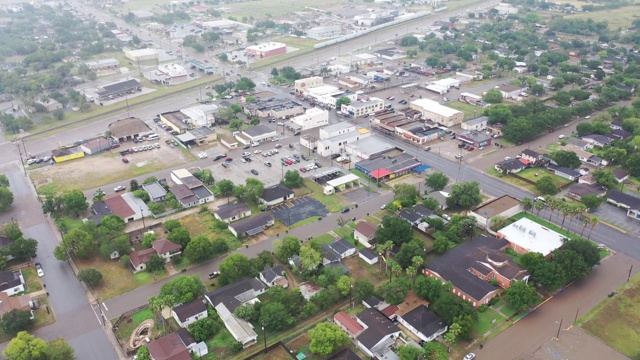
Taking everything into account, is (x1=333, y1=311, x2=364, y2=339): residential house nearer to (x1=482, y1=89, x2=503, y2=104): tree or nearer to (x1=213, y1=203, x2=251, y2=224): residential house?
(x1=213, y1=203, x2=251, y2=224): residential house

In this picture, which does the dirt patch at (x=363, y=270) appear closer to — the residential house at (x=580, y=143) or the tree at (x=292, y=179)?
the tree at (x=292, y=179)

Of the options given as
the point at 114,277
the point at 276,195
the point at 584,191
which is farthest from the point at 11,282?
the point at 584,191

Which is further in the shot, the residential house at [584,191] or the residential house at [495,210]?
the residential house at [584,191]

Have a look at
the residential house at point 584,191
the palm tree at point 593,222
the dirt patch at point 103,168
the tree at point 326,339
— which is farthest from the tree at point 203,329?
the residential house at point 584,191

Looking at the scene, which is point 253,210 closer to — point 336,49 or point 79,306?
point 79,306

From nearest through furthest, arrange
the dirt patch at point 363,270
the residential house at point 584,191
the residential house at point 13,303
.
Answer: the residential house at point 13,303 < the dirt patch at point 363,270 < the residential house at point 584,191

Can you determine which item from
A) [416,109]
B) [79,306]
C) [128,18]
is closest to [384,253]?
[79,306]

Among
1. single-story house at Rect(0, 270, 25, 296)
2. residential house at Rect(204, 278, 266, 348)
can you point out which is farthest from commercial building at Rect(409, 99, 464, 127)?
single-story house at Rect(0, 270, 25, 296)
